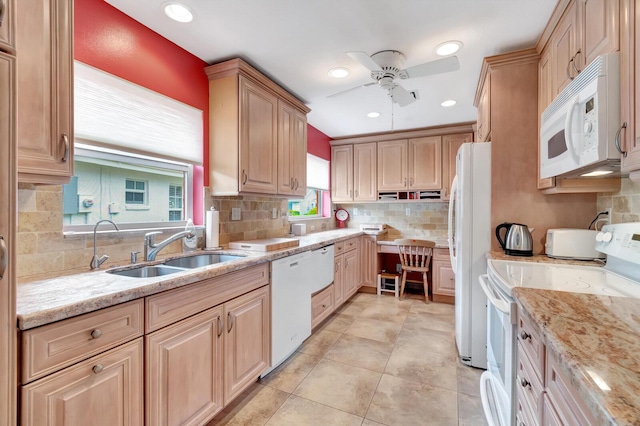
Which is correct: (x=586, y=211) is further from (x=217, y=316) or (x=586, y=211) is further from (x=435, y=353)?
(x=217, y=316)

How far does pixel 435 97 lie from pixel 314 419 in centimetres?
304

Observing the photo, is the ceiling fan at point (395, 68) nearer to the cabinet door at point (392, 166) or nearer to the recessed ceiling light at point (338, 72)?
the recessed ceiling light at point (338, 72)

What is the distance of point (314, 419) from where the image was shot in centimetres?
170

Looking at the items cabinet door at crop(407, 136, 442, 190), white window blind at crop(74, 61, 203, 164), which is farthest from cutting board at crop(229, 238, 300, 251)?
cabinet door at crop(407, 136, 442, 190)

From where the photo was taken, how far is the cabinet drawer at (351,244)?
11.9 ft

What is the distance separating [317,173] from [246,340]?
9.74 ft

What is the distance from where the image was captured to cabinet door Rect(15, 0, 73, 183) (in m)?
1.07

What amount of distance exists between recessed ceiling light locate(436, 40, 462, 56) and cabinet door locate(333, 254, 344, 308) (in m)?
2.20

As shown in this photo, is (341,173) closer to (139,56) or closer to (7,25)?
(139,56)

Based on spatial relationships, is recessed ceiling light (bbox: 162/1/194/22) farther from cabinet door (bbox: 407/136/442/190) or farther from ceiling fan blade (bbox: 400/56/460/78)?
cabinet door (bbox: 407/136/442/190)

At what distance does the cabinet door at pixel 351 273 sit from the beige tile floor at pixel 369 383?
0.63 metres

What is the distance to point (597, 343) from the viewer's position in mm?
710

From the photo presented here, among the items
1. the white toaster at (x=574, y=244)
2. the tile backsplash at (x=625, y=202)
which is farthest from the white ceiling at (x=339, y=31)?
the white toaster at (x=574, y=244)

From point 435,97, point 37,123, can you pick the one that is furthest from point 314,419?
point 435,97
